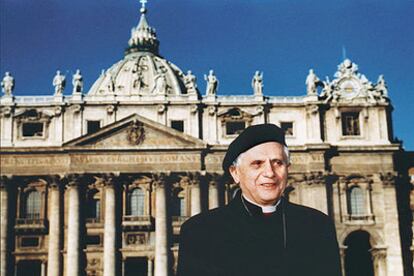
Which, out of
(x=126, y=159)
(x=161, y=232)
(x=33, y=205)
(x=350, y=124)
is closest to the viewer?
(x=161, y=232)

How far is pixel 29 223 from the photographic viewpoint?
42.4m

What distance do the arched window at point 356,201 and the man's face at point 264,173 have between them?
133 ft

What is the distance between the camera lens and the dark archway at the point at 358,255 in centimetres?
4288

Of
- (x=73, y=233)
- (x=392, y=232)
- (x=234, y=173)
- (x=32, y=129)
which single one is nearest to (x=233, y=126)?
(x=392, y=232)

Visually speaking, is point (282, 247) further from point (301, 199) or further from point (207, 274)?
point (301, 199)

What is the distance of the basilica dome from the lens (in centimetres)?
6034

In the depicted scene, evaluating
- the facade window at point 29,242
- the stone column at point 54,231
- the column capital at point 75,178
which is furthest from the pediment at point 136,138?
the facade window at point 29,242

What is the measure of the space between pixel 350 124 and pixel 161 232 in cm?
1655

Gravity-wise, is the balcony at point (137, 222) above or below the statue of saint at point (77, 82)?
below

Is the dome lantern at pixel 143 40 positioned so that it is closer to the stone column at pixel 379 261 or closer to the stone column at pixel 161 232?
the stone column at pixel 161 232

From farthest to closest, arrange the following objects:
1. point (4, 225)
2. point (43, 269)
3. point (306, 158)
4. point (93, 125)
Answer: point (93, 125)
point (306, 158)
point (43, 269)
point (4, 225)

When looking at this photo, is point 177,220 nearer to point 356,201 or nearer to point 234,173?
point 356,201

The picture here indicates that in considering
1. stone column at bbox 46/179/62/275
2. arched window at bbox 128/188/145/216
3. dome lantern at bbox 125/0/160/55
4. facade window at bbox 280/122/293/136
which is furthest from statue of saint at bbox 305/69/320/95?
dome lantern at bbox 125/0/160/55

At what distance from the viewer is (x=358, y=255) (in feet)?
144
